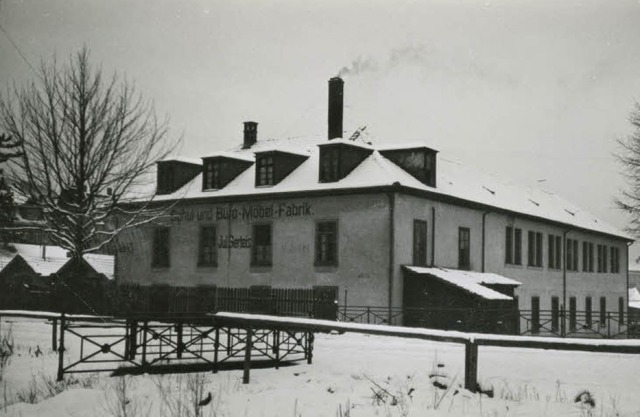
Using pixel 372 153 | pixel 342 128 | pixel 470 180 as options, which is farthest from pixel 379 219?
pixel 470 180

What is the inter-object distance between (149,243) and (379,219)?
12.9 m

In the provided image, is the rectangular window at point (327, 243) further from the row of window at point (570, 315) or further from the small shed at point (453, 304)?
the row of window at point (570, 315)

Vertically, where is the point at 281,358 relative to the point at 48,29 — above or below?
below

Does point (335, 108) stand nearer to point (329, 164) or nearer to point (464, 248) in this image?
point (329, 164)

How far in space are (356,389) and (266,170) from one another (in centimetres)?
2088

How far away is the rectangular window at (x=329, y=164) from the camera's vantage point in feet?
98.2

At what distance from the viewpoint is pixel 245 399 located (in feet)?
40.7

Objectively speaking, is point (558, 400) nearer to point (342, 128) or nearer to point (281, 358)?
point (281, 358)

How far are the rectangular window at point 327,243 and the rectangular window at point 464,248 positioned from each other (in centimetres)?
610

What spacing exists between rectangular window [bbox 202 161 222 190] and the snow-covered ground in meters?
17.6

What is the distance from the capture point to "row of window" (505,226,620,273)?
37031 mm

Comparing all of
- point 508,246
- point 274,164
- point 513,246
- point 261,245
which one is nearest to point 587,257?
point 513,246

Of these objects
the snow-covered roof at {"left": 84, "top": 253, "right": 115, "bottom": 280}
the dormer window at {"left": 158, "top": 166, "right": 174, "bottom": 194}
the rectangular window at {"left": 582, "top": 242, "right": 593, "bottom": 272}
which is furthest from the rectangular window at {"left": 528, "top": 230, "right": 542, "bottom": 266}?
the snow-covered roof at {"left": 84, "top": 253, "right": 115, "bottom": 280}

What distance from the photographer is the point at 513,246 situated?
122ft
